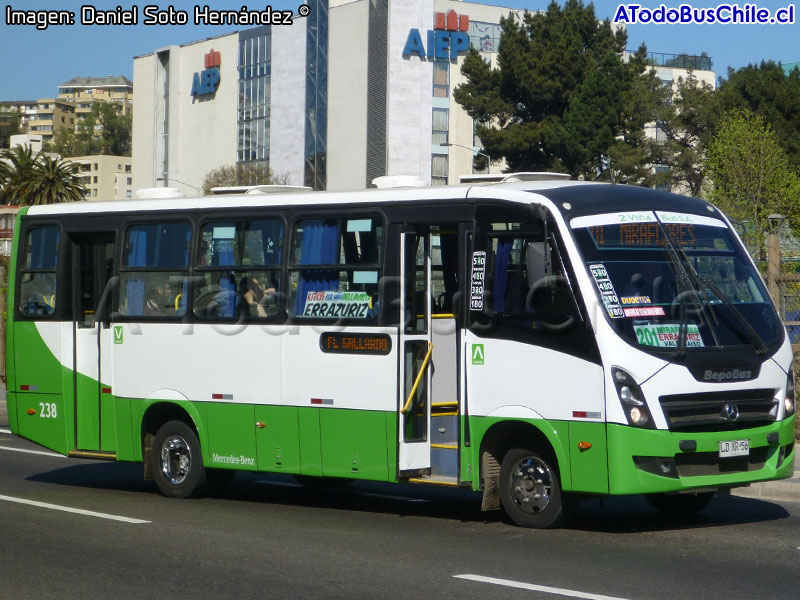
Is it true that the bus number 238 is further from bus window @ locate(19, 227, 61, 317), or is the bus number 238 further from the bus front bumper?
the bus front bumper

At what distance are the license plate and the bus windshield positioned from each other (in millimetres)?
765

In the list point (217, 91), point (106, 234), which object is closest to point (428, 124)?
point (217, 91)

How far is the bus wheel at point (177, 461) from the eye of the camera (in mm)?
13258

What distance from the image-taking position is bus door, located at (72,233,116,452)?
46.3 ft

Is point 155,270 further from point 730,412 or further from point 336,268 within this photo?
point 730,412

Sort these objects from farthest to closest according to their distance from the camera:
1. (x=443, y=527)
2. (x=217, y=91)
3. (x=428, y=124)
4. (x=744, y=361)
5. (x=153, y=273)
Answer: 1. (x=217, y=91)
2. (x=428, y=124)
3. (x=153, y=273)
4. (x=443, y=527)
5. (x=744, y=361)

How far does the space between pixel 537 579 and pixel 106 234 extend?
7.65 metres

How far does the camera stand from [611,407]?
1000 cm

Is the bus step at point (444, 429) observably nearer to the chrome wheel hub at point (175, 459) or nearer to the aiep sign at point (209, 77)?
the chrome wheel hub at point (175, 459)

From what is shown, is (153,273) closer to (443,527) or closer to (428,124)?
(443,527)

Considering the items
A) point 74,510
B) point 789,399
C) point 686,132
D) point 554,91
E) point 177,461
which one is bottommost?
point 74,510

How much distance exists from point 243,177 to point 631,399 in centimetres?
8481

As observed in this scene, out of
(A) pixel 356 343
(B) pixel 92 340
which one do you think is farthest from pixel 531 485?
(B) pixel 92 340

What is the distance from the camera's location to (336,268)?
12.1 m
